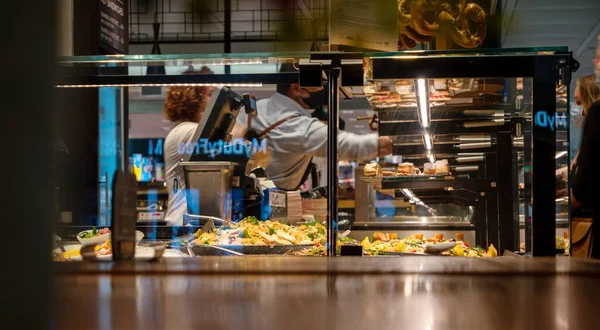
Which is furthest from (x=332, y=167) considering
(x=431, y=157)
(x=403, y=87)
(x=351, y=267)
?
(x=351, y=267)

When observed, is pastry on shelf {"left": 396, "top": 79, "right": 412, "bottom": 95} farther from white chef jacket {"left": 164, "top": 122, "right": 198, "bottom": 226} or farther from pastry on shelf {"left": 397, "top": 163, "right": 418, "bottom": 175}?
white chef jacket {"left": 164, "top": 122, "right": 198, "bottom": 226}

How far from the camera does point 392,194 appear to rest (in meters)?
2.19

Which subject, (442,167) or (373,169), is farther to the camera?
(373,169)

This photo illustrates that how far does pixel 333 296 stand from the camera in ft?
1.32

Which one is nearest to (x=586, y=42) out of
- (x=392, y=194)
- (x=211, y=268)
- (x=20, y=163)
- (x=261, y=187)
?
(x=392, y=194)

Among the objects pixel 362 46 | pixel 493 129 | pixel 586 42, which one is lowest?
pixel 493 129

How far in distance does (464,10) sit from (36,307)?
1.49 m

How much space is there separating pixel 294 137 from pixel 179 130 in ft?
1.53

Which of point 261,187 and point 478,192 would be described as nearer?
point 261,187

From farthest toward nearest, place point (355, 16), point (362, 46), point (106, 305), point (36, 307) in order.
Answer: point (362, 46), point (355, 16), point (106, 305), point (36, 307)

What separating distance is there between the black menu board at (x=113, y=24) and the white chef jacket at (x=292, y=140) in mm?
1427

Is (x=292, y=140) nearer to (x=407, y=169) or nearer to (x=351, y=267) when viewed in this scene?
(x=407, y=169)

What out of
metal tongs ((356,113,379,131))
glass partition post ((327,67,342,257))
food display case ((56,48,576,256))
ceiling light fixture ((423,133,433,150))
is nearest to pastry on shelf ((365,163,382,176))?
food display case ((56,48,576,256))

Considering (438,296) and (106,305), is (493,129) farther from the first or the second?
(106,305)
